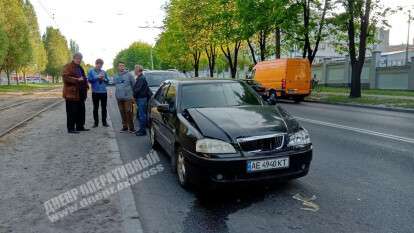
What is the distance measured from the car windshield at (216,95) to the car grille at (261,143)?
133 cm

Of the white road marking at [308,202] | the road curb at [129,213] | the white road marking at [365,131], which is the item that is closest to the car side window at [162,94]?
the road curb at [129,213]

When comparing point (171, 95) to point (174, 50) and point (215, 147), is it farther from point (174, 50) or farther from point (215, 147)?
point (174, 50)

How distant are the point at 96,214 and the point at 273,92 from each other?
1947 cm

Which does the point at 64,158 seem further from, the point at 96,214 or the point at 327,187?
the point at 327,187

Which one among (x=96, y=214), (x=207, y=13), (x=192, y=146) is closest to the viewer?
(x=96, y=214)

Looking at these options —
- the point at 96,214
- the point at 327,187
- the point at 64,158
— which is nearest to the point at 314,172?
the point at 327,187

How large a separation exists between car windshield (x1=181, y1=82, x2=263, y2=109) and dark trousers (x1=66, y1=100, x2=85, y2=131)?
184 inches

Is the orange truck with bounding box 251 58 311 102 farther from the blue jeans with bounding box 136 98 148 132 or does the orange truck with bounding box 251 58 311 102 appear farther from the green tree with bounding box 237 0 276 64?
the blue jeans with bounding box 136 98 148 132

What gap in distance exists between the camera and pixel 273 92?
75.2 feet

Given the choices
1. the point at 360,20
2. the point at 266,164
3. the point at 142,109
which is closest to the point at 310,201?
the point at 266,164

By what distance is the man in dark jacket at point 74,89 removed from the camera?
9625 mm

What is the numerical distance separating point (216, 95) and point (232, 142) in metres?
1.68

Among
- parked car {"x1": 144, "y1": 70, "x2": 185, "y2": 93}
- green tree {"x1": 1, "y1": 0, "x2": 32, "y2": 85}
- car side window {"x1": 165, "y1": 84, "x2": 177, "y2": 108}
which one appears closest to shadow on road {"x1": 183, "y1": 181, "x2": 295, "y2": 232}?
car side window {"x1": 165, "y1": 84, "x2": 177, "y2": 108}

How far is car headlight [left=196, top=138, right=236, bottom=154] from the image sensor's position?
4543mm
